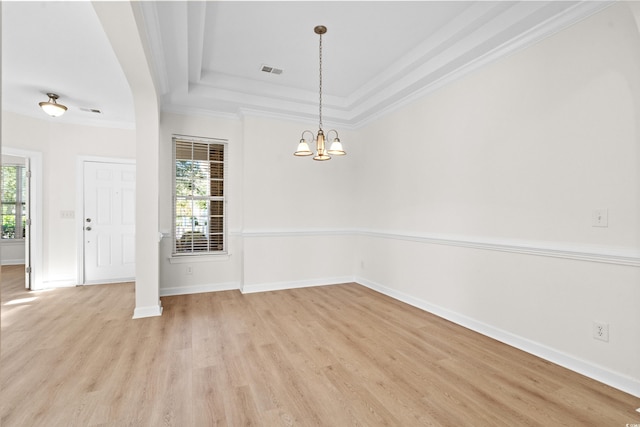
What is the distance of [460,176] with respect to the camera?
388cm

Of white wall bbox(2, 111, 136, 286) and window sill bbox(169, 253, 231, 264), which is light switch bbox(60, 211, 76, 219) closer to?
white wall bbox(2, 111, 136, 286)

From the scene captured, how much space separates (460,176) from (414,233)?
98 cm

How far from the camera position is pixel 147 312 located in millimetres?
4078

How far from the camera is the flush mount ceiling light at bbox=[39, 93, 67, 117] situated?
14.7ft

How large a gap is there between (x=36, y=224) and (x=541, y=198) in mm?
6603

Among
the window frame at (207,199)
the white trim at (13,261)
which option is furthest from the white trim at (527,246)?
the white trim at (13,261)

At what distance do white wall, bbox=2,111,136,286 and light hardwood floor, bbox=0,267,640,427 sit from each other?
4.72 ft

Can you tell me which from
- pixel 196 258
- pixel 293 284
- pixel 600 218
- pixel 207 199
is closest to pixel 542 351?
pixel 600 218

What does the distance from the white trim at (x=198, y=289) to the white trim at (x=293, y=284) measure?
0.23 metres

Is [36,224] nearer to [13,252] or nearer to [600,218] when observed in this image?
[13,252]

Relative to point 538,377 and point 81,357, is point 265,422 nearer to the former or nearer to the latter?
point 81,357

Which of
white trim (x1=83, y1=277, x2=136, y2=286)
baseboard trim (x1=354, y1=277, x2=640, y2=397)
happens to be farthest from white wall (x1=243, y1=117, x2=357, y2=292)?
white trim (x1=83, y1=277, x2=136, y2=286)

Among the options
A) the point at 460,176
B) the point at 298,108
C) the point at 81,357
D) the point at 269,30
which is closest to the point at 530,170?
the point at 460,176

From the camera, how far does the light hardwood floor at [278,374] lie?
232 cm
